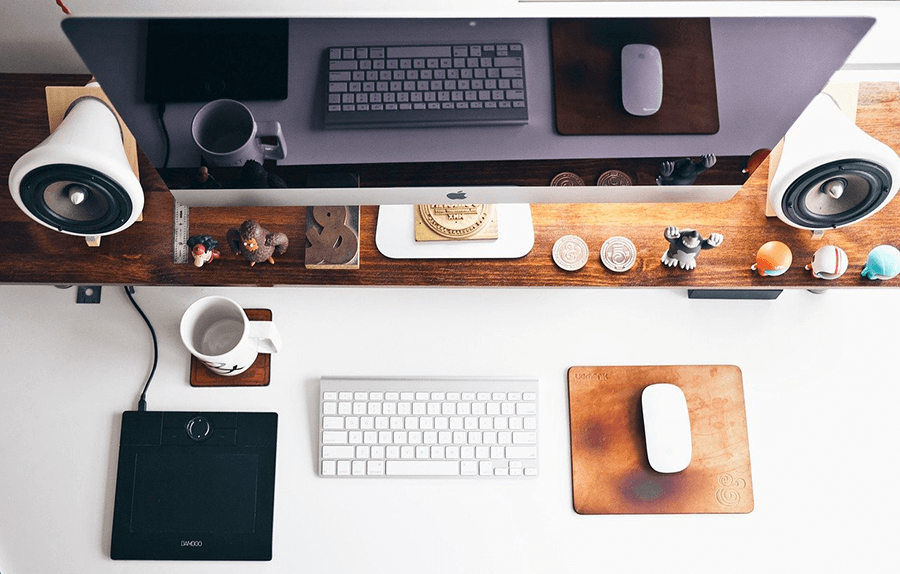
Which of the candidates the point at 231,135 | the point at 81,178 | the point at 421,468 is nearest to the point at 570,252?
the point at 421,468

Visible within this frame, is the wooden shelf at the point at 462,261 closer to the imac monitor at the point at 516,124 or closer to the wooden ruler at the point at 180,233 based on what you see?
the wooden ruler at the point at 180,233

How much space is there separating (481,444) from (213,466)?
17.0 inches

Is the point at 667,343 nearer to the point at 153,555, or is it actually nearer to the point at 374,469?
the point at 374,469

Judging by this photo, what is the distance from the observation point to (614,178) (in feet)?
2.82

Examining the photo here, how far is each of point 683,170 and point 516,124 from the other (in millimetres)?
228

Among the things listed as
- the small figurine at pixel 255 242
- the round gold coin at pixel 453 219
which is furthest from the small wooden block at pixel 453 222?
the small figurine at pixel 255 242

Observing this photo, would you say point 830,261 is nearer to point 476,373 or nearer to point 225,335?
point 476,373

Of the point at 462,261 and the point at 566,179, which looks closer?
the point at 566,179

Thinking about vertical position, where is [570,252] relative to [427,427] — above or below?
above

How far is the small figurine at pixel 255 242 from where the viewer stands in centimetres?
97

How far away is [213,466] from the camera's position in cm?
107

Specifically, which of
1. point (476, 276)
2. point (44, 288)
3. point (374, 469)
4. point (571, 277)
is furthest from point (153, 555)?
point (571, 277)

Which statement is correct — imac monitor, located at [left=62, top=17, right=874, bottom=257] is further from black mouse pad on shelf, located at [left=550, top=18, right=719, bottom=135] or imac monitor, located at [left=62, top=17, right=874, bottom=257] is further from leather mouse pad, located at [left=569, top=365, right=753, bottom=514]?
leather mouse pad, located at [left=569, top=365, right=753, bottom=514]

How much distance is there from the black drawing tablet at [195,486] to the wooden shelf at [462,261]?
0.24m
